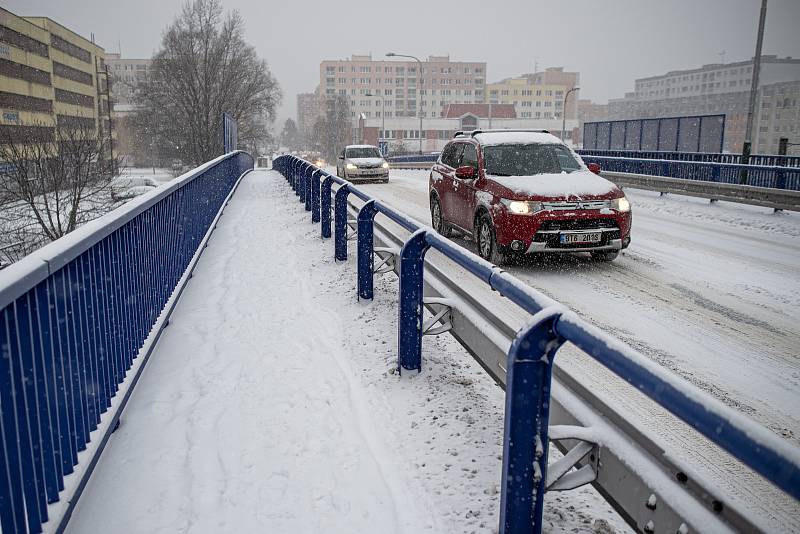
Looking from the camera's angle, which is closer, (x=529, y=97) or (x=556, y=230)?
(x=556, y=230)

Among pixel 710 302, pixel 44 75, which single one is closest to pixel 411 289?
pixel 710 302

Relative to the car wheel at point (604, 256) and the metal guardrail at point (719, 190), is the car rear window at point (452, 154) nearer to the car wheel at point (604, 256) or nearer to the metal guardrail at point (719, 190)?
the car wheel at point (604, 256)

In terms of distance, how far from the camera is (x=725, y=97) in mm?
152750

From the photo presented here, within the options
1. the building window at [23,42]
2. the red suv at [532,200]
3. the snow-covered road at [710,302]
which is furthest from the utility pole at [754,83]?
the building window at [23,42]

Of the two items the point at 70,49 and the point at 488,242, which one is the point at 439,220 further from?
the point at 70,49

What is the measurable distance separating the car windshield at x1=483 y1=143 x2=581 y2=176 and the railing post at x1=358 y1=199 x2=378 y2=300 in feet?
10.3

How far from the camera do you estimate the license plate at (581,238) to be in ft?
25.7

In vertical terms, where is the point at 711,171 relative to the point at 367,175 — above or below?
above

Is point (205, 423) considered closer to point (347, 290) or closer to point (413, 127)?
point (347, 290)

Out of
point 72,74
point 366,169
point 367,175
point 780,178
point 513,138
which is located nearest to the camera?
point 513,138

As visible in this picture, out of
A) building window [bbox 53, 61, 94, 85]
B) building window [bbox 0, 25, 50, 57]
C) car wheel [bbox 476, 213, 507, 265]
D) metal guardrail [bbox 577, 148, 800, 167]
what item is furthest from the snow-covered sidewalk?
building window [bbox 53, 61, 94, 85]

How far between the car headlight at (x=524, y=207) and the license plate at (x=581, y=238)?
48 centimetres

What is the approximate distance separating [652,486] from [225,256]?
8.13 m

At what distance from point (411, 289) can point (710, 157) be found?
21059mm
